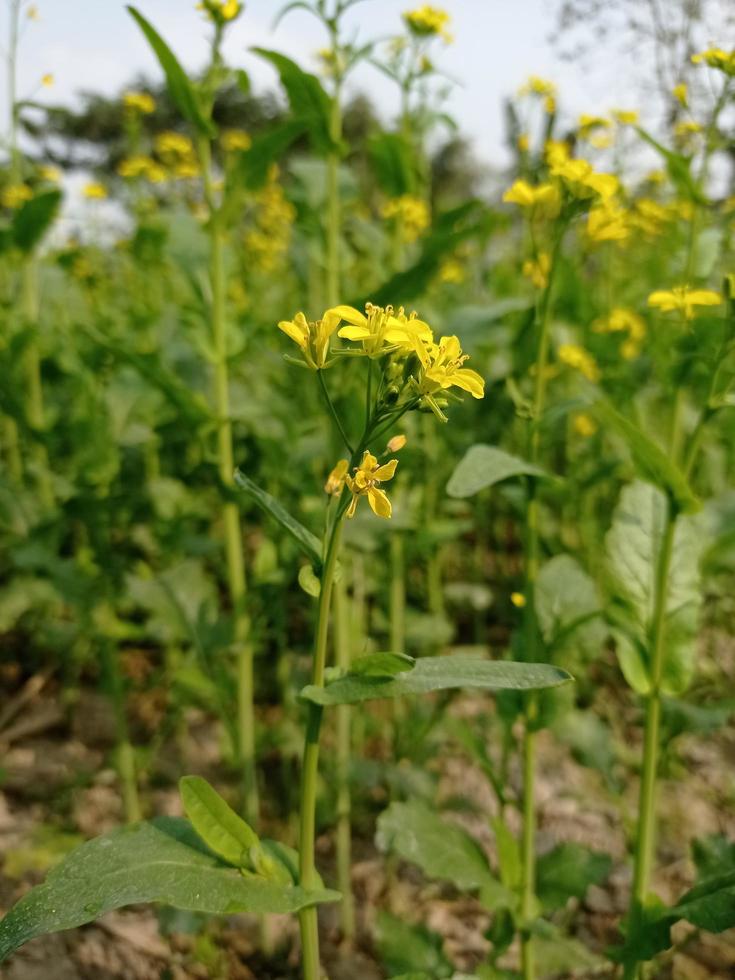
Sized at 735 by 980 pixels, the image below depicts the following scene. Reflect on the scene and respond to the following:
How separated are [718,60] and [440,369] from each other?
122 centimetres

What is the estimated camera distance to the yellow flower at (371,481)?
35.1 inches

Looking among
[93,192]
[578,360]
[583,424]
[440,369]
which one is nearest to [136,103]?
[93,192]

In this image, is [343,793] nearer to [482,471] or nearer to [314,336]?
[482,471]

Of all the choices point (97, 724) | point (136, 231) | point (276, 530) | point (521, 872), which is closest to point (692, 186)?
point (276, 530)

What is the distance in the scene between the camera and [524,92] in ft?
9.75

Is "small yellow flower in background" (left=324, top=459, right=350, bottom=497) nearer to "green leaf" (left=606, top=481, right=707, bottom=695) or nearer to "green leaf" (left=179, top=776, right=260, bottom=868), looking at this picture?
"green leaf" (left=179, top=776, right=260, bottom=868)

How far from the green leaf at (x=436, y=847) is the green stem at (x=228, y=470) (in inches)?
18.6

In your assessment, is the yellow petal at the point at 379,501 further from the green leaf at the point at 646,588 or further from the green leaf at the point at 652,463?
the green leaf at the point at 646,588

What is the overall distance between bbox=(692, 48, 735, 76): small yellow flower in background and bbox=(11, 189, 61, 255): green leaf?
1.52 meters

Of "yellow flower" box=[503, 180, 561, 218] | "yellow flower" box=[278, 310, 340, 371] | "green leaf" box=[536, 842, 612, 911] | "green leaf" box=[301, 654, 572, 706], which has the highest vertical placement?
"yellow flower" box=[503, 180, 561, 218]

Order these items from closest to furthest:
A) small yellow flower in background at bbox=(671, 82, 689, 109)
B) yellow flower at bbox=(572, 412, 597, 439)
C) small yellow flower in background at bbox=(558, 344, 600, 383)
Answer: small yellow flower in background at bbox=(671, 82, 689, 109), small yellow flower in background at bbox=(558, 344, 600, 383), yellow flower at bbox=(572, 412, 597, 439)

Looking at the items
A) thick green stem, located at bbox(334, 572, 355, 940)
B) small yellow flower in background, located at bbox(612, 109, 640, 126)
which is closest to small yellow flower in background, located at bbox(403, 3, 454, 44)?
small yellow flower in background, located at bbox(612, 109, 640, 126)

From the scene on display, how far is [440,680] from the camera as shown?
939 mm

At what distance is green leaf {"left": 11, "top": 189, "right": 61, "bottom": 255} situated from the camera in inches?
79.0
